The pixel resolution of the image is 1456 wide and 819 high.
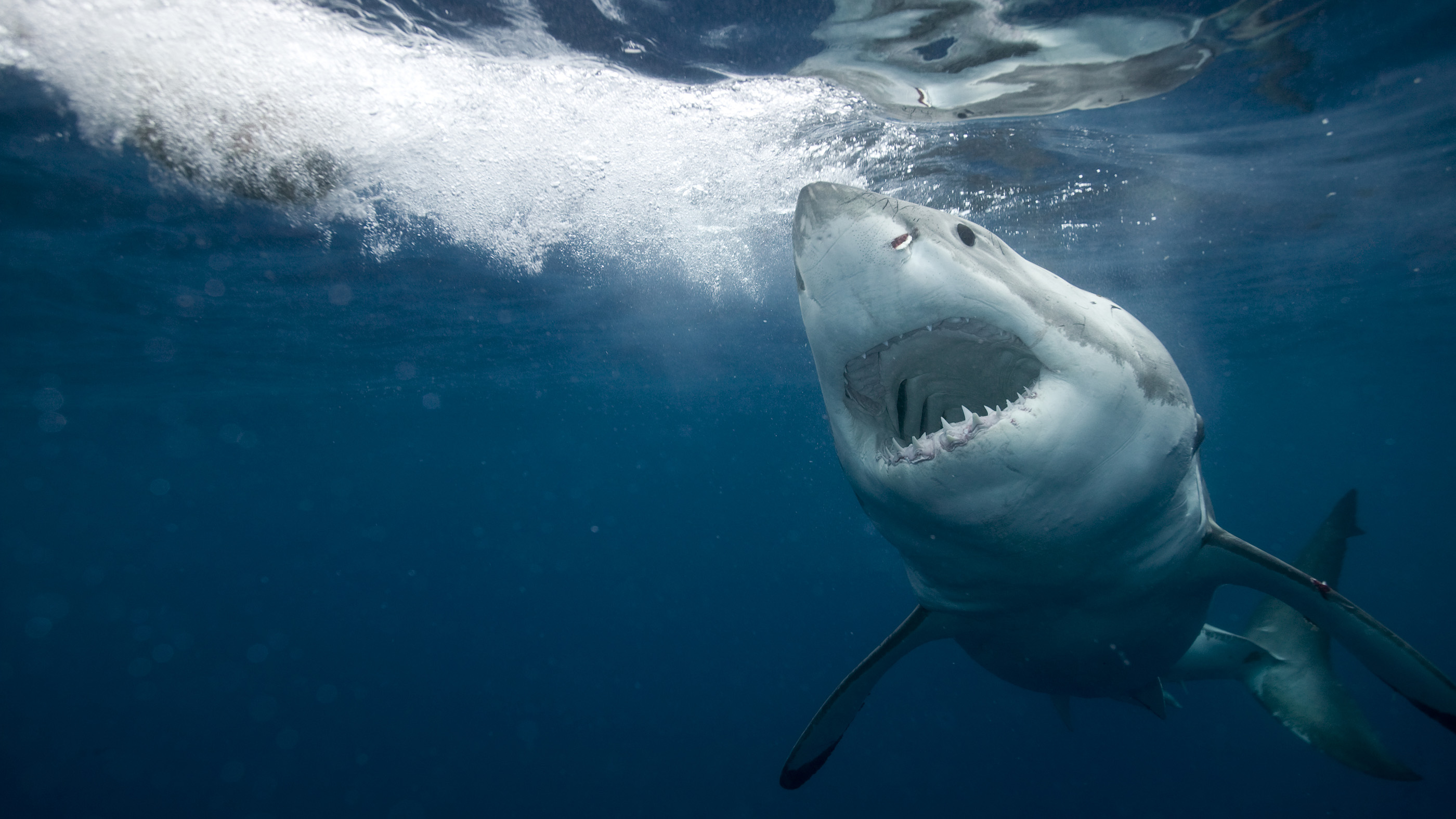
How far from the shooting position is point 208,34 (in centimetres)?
557

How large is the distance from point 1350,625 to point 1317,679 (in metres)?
2.27

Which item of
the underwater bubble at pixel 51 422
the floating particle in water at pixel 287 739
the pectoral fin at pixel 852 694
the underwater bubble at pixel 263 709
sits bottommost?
the underwater bubble at pixel 263 709

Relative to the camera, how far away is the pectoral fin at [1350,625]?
3121 millimetres

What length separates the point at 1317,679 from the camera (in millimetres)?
4770

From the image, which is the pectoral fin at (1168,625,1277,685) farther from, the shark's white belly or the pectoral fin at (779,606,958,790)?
the pectoral fin at (779,606,958,790)

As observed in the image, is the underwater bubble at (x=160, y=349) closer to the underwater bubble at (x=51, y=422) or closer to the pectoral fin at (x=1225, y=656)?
the underwater bubble at (x=51, y=422)

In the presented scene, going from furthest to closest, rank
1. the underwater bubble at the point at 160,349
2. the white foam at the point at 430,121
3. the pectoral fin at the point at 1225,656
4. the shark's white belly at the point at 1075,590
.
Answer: the underwater bubble at the point at 160,349 < the white foam at the point at 430,121 < the pectoral fin at the point at 1225,656 < the shark's white belly at the point at 1075,590

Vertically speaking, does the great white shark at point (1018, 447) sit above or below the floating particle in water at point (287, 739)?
above

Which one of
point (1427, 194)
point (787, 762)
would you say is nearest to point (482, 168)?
point (787, 762)

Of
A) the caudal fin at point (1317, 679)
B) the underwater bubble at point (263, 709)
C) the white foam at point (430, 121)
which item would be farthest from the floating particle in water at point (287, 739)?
the caudal fin at point (1317, 679)

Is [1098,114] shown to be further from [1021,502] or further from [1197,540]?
[1021,502]

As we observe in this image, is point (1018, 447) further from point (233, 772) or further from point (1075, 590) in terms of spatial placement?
point (233, 772)

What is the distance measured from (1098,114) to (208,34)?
31.8 feet

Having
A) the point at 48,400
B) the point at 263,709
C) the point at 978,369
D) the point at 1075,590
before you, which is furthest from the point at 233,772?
the point at 978,369
